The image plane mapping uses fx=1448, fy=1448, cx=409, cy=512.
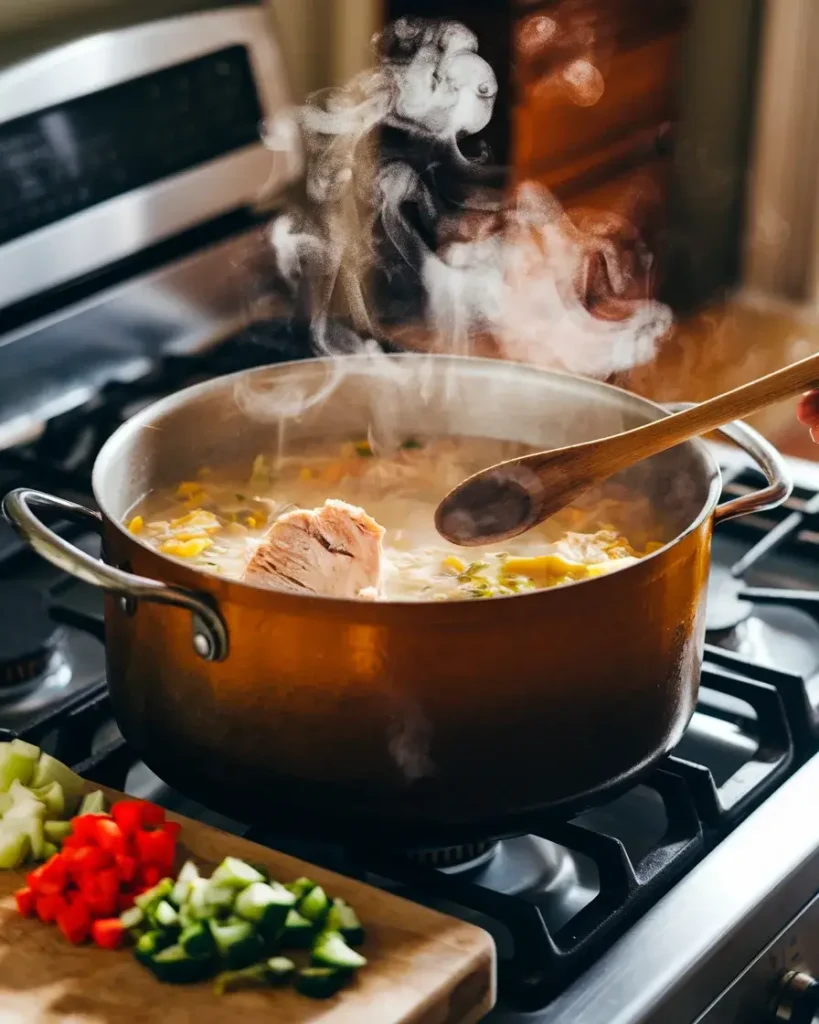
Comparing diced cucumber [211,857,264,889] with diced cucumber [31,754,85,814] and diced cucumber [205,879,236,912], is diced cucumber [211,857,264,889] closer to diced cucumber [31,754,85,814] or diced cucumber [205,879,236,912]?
diced cucumber [205,879,236,912]

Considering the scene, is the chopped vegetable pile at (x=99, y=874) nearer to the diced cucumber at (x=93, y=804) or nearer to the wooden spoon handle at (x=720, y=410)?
the diced cucumber at (x=93, y=804)

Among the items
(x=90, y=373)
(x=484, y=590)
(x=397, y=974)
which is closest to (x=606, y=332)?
(x=90, y=373)

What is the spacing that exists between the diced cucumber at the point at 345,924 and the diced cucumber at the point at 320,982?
0.03m

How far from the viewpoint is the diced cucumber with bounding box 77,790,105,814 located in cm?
85

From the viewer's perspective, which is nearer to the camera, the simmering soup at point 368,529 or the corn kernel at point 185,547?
the simmering soup at point 368,529

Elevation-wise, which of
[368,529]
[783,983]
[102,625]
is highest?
[368,529]

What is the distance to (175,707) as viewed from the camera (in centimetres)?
Result: 85

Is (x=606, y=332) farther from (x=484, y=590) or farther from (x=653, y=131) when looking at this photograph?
(x=653, y=131)

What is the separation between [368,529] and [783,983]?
39cm

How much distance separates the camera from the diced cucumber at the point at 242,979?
729mm

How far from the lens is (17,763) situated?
0.88 metres

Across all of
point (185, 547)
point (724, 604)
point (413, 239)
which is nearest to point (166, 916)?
point (185, 547)

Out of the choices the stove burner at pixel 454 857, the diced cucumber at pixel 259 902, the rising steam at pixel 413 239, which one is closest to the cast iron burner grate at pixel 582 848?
the stove burner at pixel 454 857

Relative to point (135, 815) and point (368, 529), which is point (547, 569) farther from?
point (135, 815)
